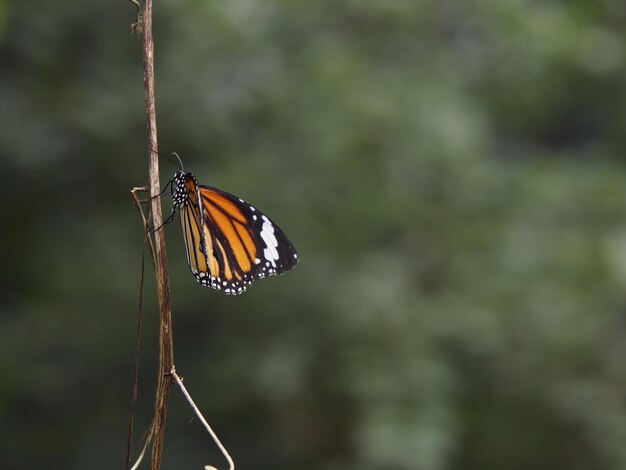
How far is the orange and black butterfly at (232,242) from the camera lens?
6.66 ft

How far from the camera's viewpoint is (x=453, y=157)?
12.0ft

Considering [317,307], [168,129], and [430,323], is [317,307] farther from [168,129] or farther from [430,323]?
[168,129]

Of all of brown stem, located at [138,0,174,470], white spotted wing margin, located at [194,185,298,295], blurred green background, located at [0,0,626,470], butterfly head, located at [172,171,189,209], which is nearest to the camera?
brown stem, located at [138,0,174,470]

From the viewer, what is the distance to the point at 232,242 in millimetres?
2160

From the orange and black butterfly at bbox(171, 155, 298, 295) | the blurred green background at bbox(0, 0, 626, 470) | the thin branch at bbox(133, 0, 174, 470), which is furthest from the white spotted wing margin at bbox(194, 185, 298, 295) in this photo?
the blurred green background at bbox(0, 0, 626, 470)

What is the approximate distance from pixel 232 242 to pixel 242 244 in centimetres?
3

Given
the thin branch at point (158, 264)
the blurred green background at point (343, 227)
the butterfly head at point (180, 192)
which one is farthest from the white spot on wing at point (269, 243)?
the blurred green background at point (343, 227)

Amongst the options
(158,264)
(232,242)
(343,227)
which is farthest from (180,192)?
(343,227)

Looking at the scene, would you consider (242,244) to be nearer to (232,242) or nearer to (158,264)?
(232,242)

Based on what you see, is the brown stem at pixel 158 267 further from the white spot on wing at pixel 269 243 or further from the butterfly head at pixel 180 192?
the white spot on wing at pixel 269 243

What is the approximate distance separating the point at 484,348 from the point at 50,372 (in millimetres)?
2262

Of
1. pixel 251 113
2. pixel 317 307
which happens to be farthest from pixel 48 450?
pixel 251 113

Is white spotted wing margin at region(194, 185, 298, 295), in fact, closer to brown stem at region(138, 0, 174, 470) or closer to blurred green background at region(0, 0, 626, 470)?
brown stem at region(138, 0, 174, 470)

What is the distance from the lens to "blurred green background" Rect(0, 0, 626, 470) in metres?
3.60
